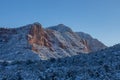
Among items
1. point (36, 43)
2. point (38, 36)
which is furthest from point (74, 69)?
point (38, 36)

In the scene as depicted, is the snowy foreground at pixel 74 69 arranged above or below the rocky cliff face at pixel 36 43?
below

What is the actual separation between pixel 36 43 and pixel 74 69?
401 feet

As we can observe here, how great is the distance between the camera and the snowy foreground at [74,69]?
28672 mm

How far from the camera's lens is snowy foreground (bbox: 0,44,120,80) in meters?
28.7

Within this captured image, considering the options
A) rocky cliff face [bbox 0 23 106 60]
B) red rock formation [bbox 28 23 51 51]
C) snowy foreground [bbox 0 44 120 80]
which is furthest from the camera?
red rock formation [bbox 28 23 51 51]

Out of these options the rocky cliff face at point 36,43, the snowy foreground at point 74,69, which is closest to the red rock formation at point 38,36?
the rocky cliff face at point 36,43

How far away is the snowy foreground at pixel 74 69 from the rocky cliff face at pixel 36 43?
275ft

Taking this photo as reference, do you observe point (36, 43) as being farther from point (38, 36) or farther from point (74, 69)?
point (74, 69)

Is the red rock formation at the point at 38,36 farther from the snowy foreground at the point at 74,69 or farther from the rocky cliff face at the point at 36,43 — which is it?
the snowy foreground at the point at 74,69

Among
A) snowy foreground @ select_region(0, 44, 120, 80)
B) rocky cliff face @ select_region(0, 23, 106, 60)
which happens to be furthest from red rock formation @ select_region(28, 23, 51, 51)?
snowy foreground @ select_region(0, 44, 120, 80)

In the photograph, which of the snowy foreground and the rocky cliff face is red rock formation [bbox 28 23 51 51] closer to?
the rocky cliff face

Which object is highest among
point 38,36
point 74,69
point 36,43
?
point 38,36

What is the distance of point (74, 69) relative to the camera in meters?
30.6

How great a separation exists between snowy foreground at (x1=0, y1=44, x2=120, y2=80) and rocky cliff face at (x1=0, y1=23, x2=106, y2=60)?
8394cm
